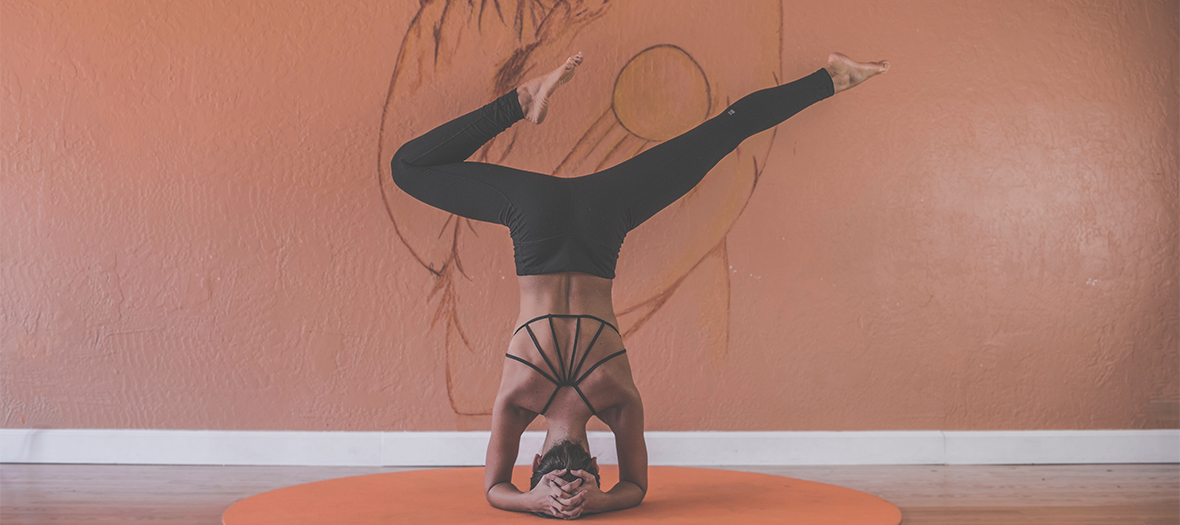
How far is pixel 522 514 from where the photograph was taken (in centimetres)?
191

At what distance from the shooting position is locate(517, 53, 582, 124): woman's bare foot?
7.09 feet

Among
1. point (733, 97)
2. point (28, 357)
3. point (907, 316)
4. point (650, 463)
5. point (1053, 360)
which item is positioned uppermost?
point (733, 97)

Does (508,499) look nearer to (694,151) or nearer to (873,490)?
(694,151)

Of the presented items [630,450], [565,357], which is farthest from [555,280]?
[630,450]

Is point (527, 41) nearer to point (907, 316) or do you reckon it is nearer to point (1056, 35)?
point (907, 316)

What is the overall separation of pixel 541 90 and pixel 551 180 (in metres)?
0.31

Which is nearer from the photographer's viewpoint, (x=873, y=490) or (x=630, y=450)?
(x=630, y=450)

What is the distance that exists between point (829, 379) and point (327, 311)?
1.99 m

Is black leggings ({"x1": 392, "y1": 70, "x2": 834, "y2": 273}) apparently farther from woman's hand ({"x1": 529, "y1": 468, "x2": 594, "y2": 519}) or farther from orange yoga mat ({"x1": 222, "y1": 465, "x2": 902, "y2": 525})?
orange yoga mat ({"x1": 222, "y1": 465, "x2": 902, "y2": 525})

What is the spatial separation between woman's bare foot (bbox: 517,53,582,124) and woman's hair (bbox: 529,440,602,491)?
949mm

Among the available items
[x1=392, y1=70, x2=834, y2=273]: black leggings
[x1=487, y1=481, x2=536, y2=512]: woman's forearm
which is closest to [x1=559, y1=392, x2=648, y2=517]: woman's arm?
[x1=487, y1=481, x2=536, y2=512]: woman's forearm

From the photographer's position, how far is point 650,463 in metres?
2.82

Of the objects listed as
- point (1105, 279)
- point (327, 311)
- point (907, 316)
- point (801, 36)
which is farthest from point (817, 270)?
point (327, 311)

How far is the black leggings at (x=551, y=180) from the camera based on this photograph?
2037mm
